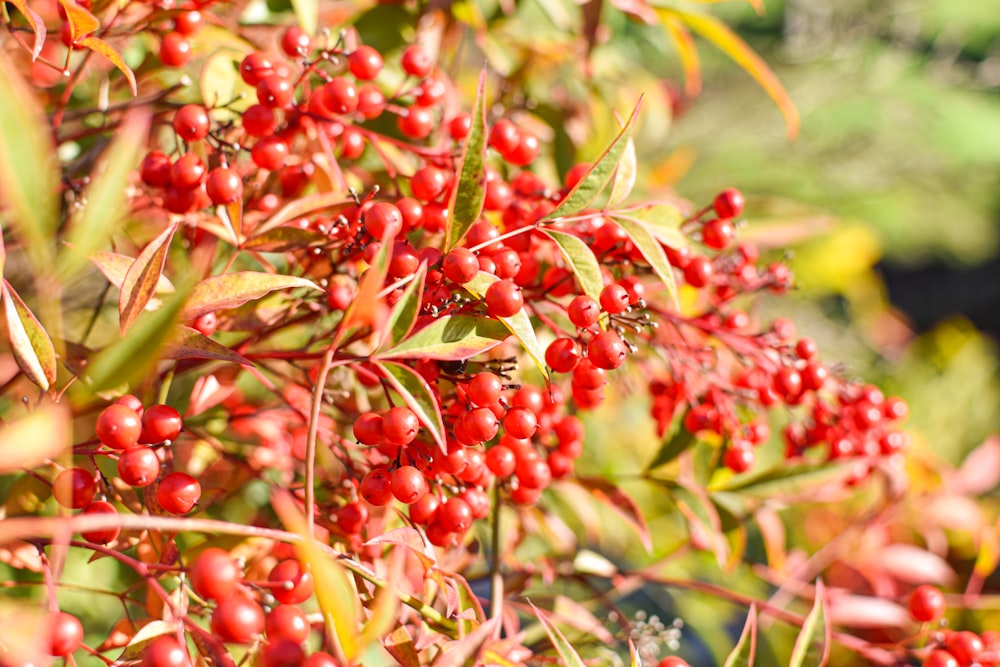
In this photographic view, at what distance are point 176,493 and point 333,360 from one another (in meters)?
0.08

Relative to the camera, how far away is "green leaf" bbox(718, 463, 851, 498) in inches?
19.9

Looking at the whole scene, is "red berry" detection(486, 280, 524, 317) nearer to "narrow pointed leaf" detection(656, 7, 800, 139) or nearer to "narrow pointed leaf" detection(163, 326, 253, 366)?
"narrow pointed leaf" detection(163, 326, 253, 366)

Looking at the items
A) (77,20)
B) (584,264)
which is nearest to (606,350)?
(584,264)

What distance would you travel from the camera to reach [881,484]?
0.61 meters

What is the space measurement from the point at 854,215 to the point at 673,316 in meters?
1.38

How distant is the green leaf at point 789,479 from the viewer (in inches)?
19.9

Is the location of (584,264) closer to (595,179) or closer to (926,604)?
(595,179)

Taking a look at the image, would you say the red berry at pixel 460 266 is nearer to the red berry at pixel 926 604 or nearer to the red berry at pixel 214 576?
the red berry at pixel 214 576

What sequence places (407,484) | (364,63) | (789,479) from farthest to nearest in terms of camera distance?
(789,479) → (364,63) → (407,484)

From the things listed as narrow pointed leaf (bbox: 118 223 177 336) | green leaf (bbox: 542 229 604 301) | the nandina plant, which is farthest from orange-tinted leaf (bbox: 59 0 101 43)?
green leaf (bbox: 542 229 604 301)

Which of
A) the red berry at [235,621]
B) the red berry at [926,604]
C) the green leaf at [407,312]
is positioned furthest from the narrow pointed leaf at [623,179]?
the red berry at [926,604]

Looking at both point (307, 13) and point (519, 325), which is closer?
point (519, 325)

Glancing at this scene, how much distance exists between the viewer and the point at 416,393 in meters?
0.28

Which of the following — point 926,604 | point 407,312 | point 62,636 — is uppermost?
point 407,312
